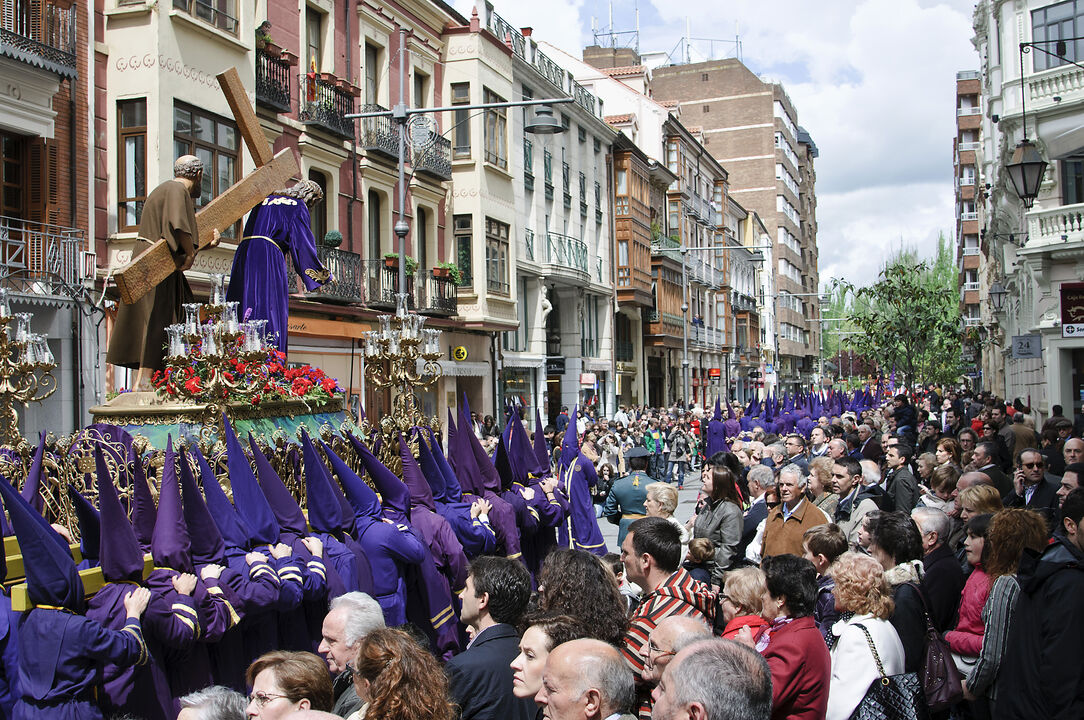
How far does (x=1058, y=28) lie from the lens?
23.8m

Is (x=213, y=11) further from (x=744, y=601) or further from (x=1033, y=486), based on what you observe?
(x=744, y=601)

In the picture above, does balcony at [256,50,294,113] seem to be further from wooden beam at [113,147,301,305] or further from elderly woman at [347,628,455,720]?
elderly woman at [347,628,455,720]

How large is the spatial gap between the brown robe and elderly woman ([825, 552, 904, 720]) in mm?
6408

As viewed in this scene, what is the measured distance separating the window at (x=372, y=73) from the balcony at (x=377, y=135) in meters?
0.27

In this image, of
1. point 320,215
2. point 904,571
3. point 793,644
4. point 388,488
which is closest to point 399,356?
point 388,488

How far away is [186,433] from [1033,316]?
2159cm

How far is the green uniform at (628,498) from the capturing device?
9648 mm

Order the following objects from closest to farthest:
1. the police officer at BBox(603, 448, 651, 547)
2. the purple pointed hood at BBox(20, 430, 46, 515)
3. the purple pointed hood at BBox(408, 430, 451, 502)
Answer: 1. the purple pointed hood at BBox(20, 430, 46, 515)
2. the purple pointed hood at BBox(408, 430, 451, 502)
3. the police officer at BBox(603, 448, 651, 547)

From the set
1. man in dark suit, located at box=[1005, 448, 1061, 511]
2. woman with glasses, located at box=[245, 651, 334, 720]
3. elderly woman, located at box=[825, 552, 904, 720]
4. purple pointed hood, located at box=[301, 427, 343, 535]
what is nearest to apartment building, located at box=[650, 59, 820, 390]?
man in dark suit, located at box=[1005, 448, 1061, 511]

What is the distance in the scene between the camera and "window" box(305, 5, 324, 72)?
2323cm

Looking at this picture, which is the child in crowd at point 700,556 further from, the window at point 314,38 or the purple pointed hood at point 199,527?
the window at point 314,38

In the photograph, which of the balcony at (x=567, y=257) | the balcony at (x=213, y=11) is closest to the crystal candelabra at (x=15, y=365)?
the balcony at (x=213, y=11)

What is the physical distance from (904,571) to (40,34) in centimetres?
1512

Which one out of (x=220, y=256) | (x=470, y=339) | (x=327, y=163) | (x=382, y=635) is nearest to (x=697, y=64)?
(x=470, y=339)
